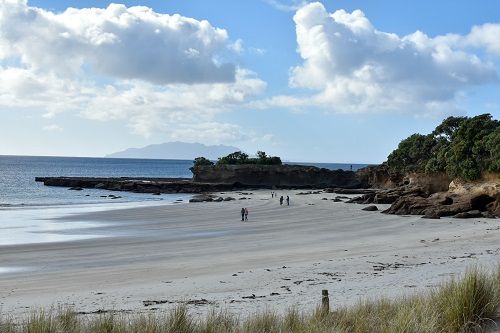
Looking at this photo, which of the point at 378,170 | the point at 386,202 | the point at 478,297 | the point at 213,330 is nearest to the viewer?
the point at 213,330

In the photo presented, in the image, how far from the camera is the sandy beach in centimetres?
1271

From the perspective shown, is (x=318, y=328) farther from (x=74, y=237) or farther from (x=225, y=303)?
(x=74, y=237)

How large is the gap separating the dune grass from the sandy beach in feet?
8.36

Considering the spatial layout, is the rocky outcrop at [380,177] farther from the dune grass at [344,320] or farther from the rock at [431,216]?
the dune grass at [344,320]

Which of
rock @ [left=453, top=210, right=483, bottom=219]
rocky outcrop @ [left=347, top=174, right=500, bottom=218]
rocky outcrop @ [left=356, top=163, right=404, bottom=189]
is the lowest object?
rock @ [left=453, top=210, right=483, bottom=219]

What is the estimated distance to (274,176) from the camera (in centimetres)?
9825

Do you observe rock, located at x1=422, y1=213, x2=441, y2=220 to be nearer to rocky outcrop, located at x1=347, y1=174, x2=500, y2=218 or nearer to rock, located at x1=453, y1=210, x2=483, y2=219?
rocky outcrop, located at x1=347, y1=174, x2=500, y2=218

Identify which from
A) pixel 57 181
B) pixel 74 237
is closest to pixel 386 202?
pixel 74 237

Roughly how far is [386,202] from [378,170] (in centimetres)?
3658

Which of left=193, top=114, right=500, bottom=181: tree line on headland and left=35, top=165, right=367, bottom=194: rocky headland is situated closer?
left=193, top=114, right=500, bottom=181: tree line on headland

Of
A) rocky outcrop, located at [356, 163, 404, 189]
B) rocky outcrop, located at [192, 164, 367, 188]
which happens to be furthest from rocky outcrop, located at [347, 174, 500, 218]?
rocky outcrop, located at [192, 164, 367, 188]

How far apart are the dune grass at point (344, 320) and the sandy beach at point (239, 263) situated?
8.36 ft

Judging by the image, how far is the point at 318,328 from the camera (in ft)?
25.0

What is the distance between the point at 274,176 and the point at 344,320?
90049 millimetres
